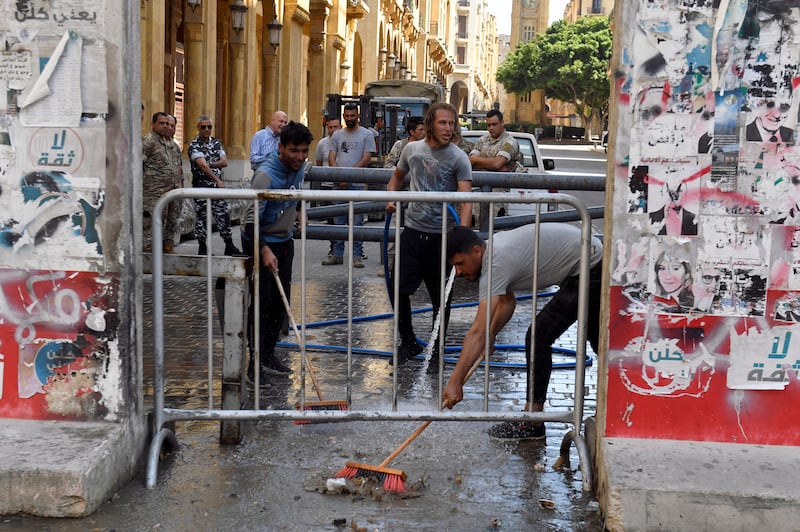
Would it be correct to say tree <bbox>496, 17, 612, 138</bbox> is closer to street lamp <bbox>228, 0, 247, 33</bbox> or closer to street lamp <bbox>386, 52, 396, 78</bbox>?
street lamp <bbox>386, 52, 396, 78</bbox>

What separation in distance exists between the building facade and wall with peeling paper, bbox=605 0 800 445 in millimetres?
12584

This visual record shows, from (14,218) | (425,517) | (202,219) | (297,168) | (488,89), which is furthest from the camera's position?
(488,89)

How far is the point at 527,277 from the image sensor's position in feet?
17.9

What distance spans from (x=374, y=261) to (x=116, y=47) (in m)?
9.15

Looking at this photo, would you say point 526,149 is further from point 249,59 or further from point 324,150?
point 249,59

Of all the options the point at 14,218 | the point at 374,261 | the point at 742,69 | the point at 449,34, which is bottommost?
the point at 374,261

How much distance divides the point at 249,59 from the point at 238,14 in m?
1.92

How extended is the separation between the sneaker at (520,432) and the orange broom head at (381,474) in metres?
0.89

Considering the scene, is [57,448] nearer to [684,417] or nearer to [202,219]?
[684,417]

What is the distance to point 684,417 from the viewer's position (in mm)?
4672

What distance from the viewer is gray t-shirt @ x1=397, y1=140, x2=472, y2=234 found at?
7176mm

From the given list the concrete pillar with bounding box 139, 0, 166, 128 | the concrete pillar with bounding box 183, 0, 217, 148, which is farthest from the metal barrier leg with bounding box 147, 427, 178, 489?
the concrete pillar with bounding box 183, 0, 217, 148

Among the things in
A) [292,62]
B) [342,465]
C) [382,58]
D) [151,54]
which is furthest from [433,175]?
[382,58]

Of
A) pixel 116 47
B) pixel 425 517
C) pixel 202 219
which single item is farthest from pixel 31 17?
pixel 202 219
